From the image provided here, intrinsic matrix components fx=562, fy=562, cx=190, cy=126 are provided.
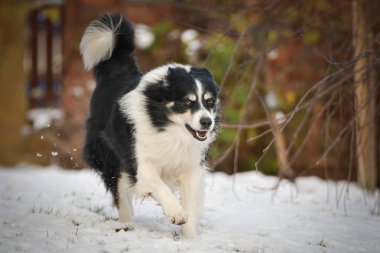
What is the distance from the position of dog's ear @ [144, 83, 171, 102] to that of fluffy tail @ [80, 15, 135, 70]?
106 centimetres

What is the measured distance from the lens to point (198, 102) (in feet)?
14.4

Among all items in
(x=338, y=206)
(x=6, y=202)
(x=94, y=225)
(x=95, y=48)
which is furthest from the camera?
(x=338, y=206)

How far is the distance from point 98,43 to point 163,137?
149 centimetres

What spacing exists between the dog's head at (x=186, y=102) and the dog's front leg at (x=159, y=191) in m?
0.37

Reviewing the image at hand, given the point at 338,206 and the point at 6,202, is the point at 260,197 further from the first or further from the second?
the point at 6,202

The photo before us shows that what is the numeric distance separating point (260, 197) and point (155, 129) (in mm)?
2586

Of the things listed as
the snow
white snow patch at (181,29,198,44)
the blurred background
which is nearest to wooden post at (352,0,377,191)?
the snow

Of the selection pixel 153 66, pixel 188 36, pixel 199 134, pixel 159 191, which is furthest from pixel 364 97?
pixel 153 66

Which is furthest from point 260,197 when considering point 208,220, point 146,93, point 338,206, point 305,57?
point 146,93

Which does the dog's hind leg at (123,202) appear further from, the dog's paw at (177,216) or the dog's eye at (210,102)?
the dog's eye at (210,102)

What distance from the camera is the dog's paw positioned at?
166 inches

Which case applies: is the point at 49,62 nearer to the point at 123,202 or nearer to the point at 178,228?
the point at 123,202

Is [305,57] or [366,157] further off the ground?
[305,57]

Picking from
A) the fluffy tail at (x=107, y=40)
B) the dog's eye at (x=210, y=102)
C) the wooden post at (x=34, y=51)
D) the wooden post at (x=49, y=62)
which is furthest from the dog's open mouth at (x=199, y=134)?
the wooden post at (x=34, y=51)
